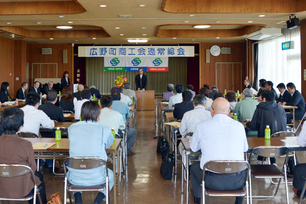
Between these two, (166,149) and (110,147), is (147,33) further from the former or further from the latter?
(110,147)

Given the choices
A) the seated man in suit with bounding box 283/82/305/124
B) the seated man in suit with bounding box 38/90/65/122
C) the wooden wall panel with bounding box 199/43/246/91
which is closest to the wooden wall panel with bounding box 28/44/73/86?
the wooden wall panel with bounding box 199/43/246/91

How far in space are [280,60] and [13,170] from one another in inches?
399

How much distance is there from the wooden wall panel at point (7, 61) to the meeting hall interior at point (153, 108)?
9 cm

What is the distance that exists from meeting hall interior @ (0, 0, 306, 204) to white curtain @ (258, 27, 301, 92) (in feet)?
0.13

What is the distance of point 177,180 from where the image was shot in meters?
4.42

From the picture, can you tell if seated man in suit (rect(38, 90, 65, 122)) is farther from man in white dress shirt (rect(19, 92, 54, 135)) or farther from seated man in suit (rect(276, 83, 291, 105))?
seated man in suit (rect(276, 83, 291, 105))

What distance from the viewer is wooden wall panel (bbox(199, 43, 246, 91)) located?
14.5 metres

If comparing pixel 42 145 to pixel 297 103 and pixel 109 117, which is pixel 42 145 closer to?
pixel 109 117

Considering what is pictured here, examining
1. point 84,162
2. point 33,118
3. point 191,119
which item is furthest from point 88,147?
point 191,119

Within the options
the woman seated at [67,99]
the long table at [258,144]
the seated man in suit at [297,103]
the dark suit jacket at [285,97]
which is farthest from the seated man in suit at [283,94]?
the woman seated at [67,99]

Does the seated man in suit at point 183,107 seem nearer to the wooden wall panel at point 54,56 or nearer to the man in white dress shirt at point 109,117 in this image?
the man in white dress shirt at point 109,117

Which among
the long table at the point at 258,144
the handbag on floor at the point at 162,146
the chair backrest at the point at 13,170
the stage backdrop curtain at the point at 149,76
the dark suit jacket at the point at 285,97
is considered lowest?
the handbag on floor at the point at 162,146

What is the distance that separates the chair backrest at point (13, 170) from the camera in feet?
8.71

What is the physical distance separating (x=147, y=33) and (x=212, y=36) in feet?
8.96
